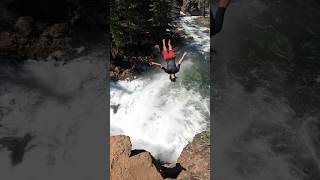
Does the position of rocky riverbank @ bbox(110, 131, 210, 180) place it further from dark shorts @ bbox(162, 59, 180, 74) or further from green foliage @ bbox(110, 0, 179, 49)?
green foliage @ bbox(110, 0, 179, 49)

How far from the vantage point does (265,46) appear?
629 inches

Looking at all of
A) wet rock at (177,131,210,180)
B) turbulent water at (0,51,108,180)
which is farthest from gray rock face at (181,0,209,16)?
wet rock at (177,131,210,180)

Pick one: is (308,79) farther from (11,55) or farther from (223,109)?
(11,55)

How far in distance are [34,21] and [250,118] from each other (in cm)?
670

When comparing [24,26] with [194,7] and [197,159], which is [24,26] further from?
[197,159]

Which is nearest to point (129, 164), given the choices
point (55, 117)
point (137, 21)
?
point (55, 117)

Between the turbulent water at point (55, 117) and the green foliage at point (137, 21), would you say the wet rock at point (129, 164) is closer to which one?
the turbulent water at point (55, 117)

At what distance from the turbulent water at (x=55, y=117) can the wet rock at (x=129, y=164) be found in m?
0.54

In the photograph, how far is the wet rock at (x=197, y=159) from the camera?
11.4 m

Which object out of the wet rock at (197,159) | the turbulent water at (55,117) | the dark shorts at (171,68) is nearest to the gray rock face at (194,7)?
the turbulent water at (55,117)

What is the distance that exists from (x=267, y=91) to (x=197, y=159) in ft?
12.5

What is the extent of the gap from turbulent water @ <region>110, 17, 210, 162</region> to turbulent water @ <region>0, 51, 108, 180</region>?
2.00 ft

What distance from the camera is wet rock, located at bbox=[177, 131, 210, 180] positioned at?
1145 cm

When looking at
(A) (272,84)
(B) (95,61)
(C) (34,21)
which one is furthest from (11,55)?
(A) (272,84)
